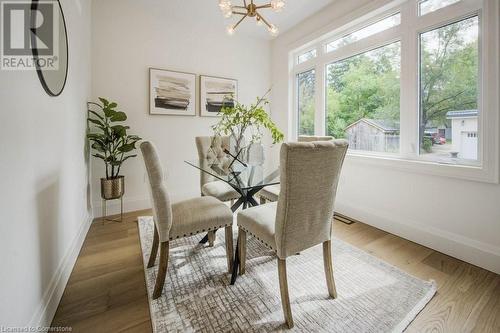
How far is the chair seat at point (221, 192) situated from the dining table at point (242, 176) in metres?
0.16

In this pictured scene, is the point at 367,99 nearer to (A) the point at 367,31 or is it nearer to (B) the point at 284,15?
(A) the point at 367,31

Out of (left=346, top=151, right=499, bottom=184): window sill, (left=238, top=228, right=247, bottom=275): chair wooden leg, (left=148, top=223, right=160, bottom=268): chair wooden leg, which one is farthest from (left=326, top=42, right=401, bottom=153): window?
(left=148, top=223, right=160, bottom=268): chair wooden leg

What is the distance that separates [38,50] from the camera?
1241 millimetres

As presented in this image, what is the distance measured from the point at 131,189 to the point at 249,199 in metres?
2.00

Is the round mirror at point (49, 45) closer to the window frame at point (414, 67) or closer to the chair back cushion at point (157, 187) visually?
the chair back cushion at point (157, 187)

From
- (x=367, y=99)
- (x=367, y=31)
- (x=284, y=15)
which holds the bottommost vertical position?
(x=367, y=99)

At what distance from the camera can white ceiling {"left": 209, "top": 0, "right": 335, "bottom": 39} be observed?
2983mm

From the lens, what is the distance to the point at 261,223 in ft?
4.77

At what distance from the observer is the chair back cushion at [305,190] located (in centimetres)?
116

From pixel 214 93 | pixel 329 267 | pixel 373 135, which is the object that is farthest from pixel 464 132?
pixel 214 93

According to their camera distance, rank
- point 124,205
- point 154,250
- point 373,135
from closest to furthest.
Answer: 1. point 154,250
2. point 373,135
3. point 124,205

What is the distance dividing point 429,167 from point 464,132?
1.29ft

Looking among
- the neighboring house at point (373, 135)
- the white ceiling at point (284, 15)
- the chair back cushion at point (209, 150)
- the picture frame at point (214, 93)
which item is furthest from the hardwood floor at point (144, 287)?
the white ceiling at point (284, 15)

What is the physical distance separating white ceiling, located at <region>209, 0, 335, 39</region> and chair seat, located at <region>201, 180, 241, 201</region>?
232 cm
